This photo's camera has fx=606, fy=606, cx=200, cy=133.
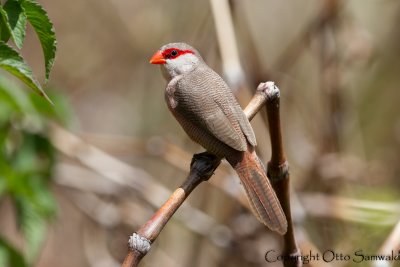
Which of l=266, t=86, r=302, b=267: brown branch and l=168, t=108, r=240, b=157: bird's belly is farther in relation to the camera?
l=168, t=108, r=240, b=157: bird's belly

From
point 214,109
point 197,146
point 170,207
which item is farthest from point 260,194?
point 197,146

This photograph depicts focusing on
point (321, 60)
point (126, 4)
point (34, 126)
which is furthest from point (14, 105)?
point (126, 4)

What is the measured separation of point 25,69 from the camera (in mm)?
1571

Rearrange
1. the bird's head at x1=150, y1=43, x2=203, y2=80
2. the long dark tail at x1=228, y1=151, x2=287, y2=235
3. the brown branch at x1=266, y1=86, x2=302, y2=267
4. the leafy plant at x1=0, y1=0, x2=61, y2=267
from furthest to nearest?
the bird's head at x1=150, y1=43, x2=203, y2=80 < the leafy plant at x1=0, y1=0, x2=61, y2=267 < the long dark tail at x1=228, y1=151, x2=287, y2=235 < the brown branch at x1=266, y1=86, x2=302, y2=267

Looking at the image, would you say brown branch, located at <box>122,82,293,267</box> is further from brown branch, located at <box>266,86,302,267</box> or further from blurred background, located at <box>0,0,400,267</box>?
blurred background, located at <box>0,0,400,267</box>

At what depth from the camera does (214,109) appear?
9.19 feet

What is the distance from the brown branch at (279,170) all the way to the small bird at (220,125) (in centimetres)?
18

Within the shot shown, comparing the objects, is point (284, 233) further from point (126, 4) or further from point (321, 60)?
point (126, 4)

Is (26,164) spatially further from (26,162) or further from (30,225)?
(30,225)

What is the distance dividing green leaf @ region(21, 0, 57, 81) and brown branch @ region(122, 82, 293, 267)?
54 centimetres

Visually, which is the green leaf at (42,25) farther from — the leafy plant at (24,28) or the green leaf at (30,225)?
the green leaf at (30,225)

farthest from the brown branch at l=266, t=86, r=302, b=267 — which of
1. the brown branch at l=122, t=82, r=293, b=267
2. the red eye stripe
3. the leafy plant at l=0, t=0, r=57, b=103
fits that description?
the red eye stripe

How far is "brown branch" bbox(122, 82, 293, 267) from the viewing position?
1.62 m

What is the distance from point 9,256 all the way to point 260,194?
111 cm
